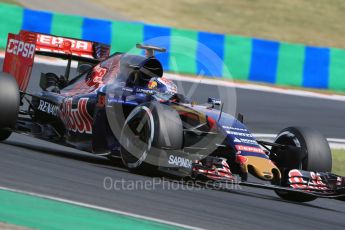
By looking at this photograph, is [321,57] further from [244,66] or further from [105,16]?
[105,16]

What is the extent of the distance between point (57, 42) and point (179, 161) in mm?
3646

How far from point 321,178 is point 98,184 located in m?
2.35

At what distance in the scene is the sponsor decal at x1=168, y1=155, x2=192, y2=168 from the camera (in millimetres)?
8852

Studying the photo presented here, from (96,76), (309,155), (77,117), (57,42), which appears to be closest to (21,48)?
(57,42)

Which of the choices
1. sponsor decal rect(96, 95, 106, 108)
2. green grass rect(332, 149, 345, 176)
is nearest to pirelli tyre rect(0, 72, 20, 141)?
sponsor decal rect(96, 95, 106, 108)

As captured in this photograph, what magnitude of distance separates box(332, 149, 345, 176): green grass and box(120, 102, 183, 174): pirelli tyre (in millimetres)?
4458

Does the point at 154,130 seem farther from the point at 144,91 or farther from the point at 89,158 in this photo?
the point at 89,158

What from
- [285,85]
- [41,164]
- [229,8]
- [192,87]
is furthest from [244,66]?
[41,164]

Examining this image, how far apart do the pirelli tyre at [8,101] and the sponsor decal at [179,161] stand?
96.1 inches

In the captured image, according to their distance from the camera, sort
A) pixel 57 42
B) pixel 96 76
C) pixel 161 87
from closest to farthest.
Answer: pixel 161 87, pixel 96 76, pixel 57 42

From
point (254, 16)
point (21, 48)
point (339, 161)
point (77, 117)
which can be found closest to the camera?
point (77, 117)

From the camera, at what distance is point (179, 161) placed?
29.2ft

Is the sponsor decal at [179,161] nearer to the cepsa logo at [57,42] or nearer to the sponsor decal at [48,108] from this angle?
the sponsor decal at [48,108]

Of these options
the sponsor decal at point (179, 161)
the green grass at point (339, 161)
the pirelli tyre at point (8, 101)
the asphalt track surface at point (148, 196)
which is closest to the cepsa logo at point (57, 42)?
the pirelli tyre at point (8, 101)
